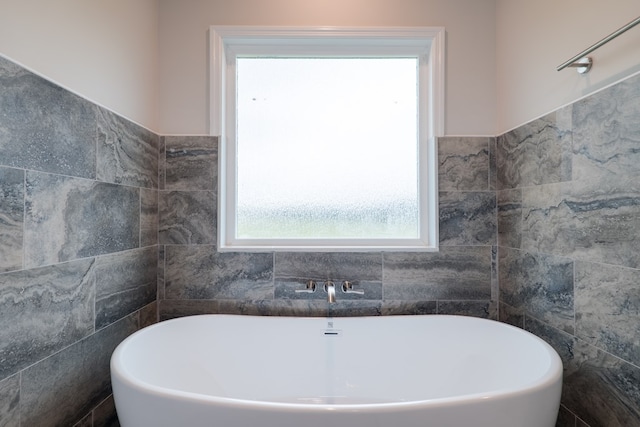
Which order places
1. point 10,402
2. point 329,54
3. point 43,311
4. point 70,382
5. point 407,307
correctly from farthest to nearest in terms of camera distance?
point 329,54, point 407,307, point 70,382, point 43,311, point 10,402

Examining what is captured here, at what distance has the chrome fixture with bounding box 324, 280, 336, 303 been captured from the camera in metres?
1.45

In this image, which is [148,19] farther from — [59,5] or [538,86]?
[538,86]

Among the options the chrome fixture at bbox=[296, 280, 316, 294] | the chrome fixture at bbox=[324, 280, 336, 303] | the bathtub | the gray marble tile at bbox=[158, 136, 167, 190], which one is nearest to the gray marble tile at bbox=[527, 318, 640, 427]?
the bathtub

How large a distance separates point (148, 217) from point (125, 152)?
0.35m

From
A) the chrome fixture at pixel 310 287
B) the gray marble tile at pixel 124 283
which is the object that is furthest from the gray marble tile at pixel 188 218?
the chrome fixture at pixel 310 287

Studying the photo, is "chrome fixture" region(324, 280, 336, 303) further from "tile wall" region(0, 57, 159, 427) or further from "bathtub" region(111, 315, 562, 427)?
"tile wall" region(0, 57, 159, 427)

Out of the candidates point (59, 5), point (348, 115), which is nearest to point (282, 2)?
point (348, 115)

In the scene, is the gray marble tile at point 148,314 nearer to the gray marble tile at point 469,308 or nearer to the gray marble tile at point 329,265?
the gray marble tile at point 329,265

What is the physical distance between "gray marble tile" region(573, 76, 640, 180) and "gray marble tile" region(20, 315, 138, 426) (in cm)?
199

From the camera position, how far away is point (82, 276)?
3.72 feet

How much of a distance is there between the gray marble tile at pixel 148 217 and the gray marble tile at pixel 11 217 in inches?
23.2

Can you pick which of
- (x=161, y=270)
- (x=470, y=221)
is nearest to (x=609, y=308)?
(x=470, y=221)

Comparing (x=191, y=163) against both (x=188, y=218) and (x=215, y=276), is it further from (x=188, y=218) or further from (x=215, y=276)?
(x=215, y=276)

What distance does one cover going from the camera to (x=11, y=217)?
0.87 meters
